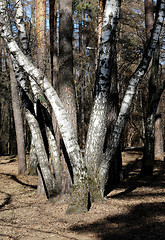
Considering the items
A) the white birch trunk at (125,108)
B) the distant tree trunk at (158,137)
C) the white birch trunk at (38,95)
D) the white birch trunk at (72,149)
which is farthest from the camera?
the distant tree trunk at (158,137)

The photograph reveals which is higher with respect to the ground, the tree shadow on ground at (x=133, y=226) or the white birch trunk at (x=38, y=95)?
the white birch trunk at (x=38, y=95)

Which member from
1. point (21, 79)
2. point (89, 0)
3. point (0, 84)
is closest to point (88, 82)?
point (0, 84)

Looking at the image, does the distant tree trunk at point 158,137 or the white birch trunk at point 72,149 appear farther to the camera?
the distant tree trunk at point 158,137

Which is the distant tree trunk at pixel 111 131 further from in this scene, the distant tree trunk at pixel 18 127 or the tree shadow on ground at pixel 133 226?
the distant tree trunk at pixel 18 127

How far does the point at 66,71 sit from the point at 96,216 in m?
3.08

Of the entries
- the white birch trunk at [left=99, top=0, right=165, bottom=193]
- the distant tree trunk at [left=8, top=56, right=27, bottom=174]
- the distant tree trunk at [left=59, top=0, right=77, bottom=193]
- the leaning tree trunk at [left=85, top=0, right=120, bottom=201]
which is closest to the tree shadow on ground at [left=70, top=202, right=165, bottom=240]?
the leaning tree trunk at [left=85, top=0, right=120, bottom=201]

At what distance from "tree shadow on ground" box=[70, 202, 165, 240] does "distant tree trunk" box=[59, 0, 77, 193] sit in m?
1.45

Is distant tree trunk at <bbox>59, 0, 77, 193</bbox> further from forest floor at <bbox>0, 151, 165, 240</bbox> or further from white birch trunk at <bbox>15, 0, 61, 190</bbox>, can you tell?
forest floor at <bbox>0, 151, 165, 240</bbox>

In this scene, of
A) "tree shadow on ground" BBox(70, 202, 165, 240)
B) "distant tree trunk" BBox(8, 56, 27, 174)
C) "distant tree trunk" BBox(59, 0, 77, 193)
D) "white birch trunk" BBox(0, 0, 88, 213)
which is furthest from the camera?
"distant tree trunk" BBox(8, 56, 27, 174)

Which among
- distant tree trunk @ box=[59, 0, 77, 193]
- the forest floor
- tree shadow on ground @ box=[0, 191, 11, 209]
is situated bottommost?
tree shadow on ground @ box=[0, 191, 11, 209]

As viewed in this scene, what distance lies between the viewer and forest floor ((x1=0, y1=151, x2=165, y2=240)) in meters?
3.97

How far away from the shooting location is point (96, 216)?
4.70 meters

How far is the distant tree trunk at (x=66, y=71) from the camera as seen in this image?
5649 millimetres

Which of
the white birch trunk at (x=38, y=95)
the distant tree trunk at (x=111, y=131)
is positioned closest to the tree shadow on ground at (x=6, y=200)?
the white birch trunk at (x=38, y=95)
